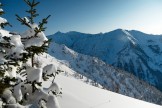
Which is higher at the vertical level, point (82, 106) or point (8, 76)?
point (8, 76)

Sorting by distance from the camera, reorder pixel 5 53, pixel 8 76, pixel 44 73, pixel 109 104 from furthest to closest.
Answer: pixel 109 104, pixel 44 73, pixel 8 76, pixel 5 53

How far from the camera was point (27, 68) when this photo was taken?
5.59m

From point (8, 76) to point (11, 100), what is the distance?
20.6 inches

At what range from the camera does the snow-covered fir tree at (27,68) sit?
497 centimetres

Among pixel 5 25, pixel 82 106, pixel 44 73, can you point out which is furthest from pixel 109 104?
pixel 5 25

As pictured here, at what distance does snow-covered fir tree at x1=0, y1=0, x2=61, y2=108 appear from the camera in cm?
497

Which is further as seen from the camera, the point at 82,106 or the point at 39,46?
the point at 82,106

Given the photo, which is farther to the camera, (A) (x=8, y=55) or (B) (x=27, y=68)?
(B) (x=27, y=68)

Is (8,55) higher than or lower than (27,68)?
higher

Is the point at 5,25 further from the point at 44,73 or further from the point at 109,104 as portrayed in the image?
the point at 109,104

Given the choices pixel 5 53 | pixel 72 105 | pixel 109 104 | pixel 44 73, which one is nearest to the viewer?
pixel 5 53

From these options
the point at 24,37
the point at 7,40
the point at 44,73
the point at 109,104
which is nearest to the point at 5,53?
the point at 7,40

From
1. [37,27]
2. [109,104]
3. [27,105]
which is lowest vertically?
[109,104]

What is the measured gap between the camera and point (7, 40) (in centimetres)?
500
